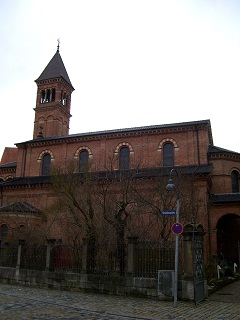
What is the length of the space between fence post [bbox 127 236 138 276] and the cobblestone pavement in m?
1.07

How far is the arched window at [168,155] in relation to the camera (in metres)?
29.4

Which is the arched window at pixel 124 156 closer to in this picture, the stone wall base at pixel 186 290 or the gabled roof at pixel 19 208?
the gabled roof at pixel 19 208

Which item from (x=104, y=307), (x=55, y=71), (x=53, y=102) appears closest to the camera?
(x=104, y=307)

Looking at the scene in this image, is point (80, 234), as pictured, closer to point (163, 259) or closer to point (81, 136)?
point (163, 259)

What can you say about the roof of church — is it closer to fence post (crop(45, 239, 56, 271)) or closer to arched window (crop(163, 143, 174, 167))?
arched window (crop(163, 143, 174, 167))

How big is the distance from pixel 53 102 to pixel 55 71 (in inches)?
202

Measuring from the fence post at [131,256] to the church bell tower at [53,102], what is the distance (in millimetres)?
33555

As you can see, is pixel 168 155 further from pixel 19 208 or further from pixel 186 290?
pixel 186 290

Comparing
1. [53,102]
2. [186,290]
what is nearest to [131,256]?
[186,290]

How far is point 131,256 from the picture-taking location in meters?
13.9

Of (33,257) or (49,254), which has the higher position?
(49,254)

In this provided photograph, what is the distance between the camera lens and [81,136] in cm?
3256

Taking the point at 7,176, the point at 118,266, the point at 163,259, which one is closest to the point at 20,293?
the point at 118,266

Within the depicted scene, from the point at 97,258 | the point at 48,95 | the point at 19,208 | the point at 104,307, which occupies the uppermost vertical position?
the point at 48,95
